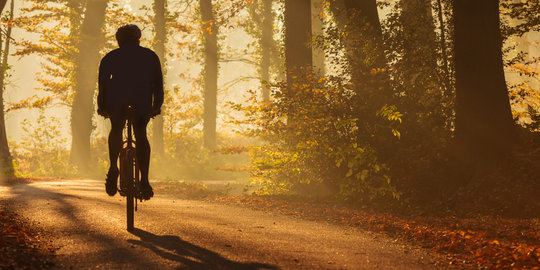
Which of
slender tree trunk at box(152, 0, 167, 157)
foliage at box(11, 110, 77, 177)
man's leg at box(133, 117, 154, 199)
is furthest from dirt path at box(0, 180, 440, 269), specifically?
slender tree trunk at box(152, 0, 167, 157)

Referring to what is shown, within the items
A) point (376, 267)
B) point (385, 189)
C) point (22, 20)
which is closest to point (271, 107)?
point (385, 189)

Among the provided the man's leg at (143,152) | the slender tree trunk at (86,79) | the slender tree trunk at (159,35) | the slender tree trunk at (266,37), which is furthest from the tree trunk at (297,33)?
the slender tree trunk at (266,37)

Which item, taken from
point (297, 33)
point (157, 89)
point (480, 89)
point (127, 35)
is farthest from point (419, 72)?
point (127, 35)

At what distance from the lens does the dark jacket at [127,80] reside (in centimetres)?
646

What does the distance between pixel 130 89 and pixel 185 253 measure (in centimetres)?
229

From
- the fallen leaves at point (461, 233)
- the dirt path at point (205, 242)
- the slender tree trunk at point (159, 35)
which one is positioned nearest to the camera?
the dirt path at point (205, 242)

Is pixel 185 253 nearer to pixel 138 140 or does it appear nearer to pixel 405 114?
pixel 138 140

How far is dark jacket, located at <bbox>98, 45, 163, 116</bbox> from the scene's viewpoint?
6.46 metres

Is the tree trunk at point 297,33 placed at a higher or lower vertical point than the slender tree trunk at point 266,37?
lower

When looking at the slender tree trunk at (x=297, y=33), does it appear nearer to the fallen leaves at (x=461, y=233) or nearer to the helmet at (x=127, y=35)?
the fallen leaves at (x=461, y=233)

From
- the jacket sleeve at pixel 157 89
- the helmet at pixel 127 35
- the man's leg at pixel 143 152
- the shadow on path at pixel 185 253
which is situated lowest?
the shadow on path at pixel 185 253

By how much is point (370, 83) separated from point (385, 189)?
2408 mm

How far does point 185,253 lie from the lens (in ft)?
17.7

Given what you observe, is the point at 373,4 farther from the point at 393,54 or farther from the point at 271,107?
the point at 271,107
